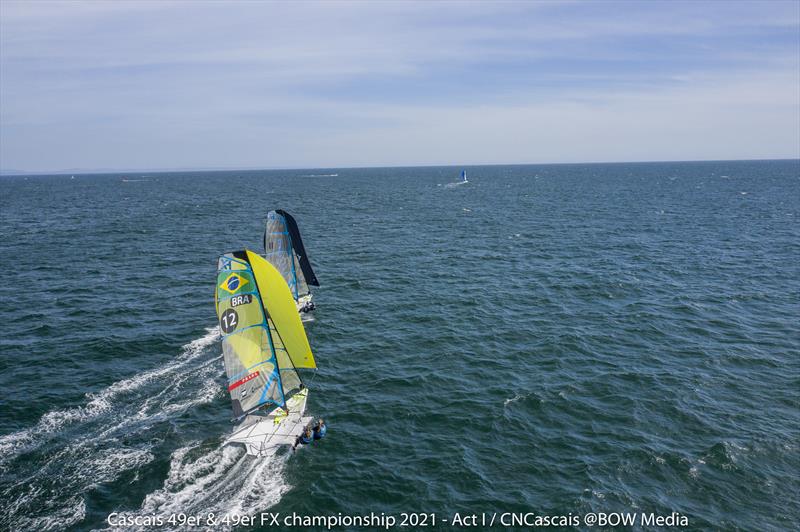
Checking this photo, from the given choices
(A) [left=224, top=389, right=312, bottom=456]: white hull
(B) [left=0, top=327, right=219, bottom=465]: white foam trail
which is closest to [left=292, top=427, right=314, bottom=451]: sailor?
(A) [left=224, top=389, right=312, bottom=456]: white hull

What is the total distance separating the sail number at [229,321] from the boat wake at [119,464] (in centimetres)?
651

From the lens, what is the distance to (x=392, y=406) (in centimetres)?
3133

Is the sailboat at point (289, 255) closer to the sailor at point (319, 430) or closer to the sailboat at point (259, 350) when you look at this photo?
the sailboat at point (259, 350)

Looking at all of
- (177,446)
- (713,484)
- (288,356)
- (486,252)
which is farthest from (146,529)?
(486,252)

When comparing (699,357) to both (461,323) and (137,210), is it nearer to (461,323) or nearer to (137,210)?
(461,323)

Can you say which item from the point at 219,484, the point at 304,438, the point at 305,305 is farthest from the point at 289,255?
the point at 219,484

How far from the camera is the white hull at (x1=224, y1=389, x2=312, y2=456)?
1015 inches

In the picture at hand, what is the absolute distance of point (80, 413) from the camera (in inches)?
1170

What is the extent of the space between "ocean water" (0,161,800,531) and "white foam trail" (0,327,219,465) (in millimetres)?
147

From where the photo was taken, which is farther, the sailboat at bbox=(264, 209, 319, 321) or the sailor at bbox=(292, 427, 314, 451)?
the sailboat at bbox=(264, 209, 319, 321)

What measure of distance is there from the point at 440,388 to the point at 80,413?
2327 centimetres

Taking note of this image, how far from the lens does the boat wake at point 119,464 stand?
2219 cm

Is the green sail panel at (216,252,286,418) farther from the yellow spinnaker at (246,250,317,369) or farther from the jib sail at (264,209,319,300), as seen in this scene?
the jib sail at (264,209,319,300)

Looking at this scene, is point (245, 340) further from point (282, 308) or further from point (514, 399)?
point (514, 399)
